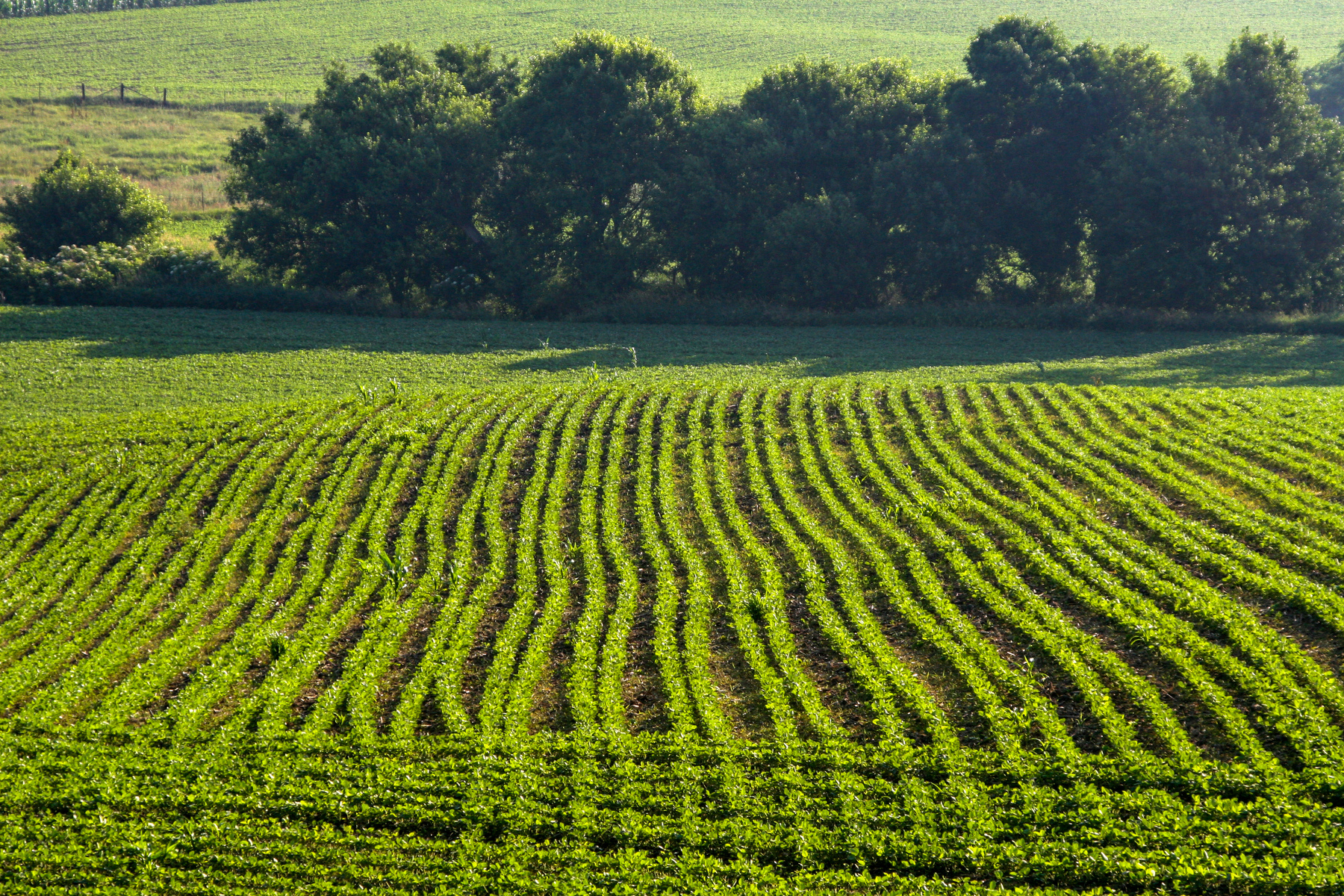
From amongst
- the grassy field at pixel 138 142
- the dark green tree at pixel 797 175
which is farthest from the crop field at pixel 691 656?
the grassy field at pixel 138 142

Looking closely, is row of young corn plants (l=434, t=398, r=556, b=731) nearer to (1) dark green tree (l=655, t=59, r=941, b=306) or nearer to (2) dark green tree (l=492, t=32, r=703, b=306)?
(2) dark green tree (l=492, t=32, r=703, b=306)

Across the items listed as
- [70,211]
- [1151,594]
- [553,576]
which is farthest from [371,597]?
[70,211]

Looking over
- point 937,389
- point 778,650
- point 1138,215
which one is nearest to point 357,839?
point 778,650

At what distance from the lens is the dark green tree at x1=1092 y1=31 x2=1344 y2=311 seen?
42188 millimetres

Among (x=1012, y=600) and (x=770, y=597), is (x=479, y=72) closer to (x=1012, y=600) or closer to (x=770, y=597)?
(x=770, y=597)

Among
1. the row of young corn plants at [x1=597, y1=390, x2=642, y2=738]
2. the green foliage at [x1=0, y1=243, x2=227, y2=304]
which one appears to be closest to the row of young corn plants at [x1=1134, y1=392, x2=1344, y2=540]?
the row of young corn plants at [x1=597, y1=390, x2=642, y2=738]

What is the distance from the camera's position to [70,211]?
5138 cm

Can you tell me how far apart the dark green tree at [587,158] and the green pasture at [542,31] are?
35.0 m

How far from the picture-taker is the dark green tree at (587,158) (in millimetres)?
48750

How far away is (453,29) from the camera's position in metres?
104

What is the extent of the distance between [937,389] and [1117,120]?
26393mm

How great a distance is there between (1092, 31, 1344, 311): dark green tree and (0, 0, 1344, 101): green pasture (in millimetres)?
45162

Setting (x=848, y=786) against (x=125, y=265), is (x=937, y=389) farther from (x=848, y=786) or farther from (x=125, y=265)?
(x=125, y=265)

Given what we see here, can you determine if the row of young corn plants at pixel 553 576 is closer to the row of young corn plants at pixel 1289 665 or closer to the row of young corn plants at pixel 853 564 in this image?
the row of young corn plants at pixel 853 564
